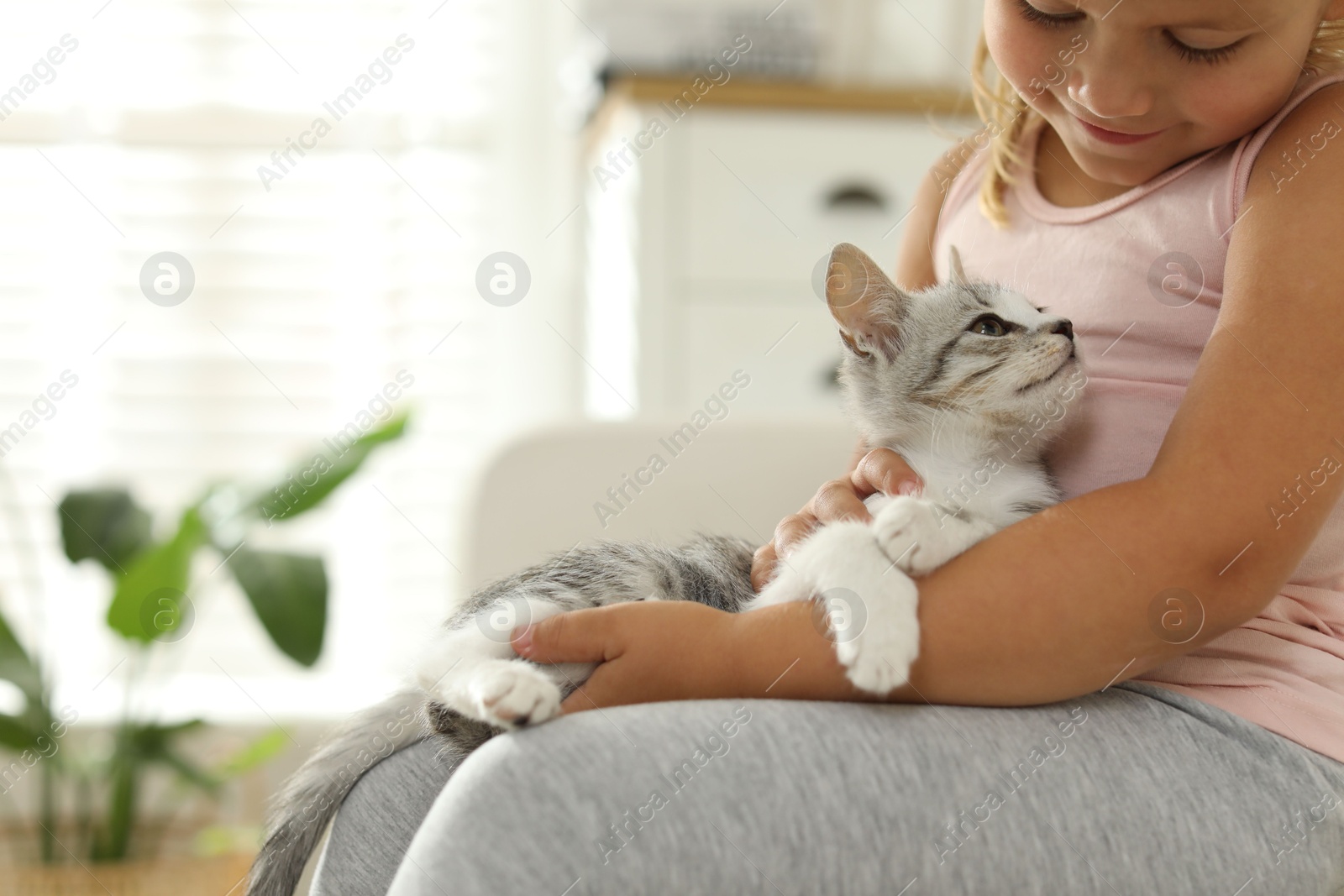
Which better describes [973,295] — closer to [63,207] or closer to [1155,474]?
[1155,474]

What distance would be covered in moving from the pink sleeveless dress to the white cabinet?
1265 mm

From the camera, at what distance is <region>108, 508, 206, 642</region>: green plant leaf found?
199 centimetres

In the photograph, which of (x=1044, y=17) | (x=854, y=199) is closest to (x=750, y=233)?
(x=854, y=199)

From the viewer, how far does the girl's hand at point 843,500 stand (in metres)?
1.07

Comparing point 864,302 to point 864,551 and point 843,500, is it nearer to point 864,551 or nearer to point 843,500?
point 843,500

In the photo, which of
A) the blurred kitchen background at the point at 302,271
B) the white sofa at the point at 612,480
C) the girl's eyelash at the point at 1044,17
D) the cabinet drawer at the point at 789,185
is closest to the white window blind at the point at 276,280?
the blurred kitchen background at the point at 302,271

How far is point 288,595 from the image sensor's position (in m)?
2.03

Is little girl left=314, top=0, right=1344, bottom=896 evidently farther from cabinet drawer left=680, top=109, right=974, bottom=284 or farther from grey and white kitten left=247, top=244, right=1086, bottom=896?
cabinet drawer left=680, top=109, right=974, bottom=284

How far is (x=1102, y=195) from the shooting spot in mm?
1108

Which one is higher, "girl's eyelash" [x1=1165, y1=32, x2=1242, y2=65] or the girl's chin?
"girl's eyelash" [x1=1165, y1=32, x2=1242, y2=65]

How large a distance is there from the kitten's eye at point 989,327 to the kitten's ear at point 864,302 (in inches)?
4.3

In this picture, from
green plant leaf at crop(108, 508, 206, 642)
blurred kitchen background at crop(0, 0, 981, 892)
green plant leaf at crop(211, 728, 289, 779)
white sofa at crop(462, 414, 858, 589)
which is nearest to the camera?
white sofa at crop(462, 414, 858, 589)

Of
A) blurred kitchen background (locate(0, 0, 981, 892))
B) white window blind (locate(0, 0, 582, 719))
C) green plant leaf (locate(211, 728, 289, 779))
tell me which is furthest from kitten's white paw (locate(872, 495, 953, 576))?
white window blind (locate(0, 0, 582, 719))

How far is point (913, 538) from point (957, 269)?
51 cm
